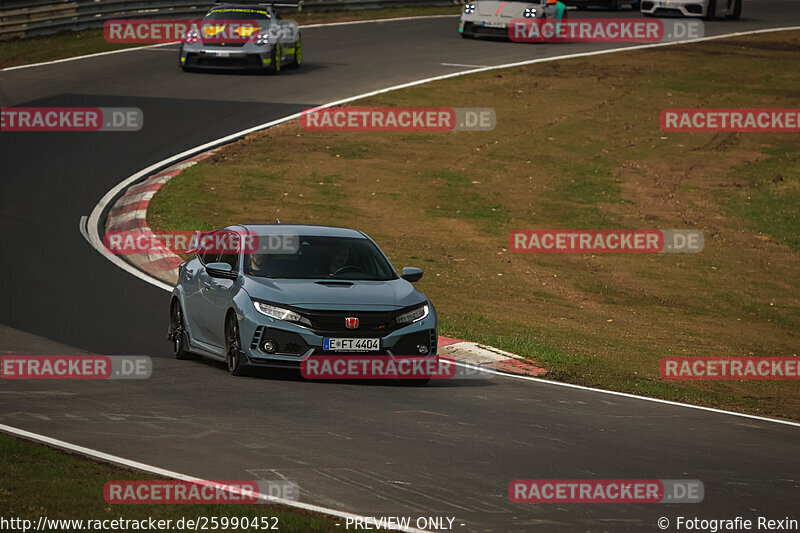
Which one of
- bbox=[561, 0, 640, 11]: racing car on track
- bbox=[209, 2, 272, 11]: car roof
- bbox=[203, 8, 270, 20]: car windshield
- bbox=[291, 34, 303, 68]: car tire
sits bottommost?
bbox=[291, 34, 303, 68]: car tire

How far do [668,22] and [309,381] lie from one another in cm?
3819

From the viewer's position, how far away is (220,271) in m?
13.3

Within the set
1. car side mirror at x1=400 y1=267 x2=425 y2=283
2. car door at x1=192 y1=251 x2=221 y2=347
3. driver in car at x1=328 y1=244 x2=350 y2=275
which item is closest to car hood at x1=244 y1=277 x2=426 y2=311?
car side mirror at x1=400 y1=267 x2=425 y2=283

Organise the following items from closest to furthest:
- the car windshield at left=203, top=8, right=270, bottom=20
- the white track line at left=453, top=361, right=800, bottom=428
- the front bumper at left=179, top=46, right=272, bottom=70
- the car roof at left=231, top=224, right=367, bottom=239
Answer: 1. the white track line at left=453, top=361, right=800, bottom=428
2. the car roof at left=231, top=224, right=367, bottom=239
3. the front bumper at left=179, top=46, right=272, bottom=70
4. the car windshield at left=203, top=8, right=270, bottom=20

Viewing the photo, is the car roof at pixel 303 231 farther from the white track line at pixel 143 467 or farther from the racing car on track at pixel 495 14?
the racing car on track at pixel 495 14

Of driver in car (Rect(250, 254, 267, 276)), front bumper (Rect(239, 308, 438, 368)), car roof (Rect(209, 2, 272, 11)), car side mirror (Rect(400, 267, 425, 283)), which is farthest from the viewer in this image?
car roof (Rect(209, 2, 272, 11))

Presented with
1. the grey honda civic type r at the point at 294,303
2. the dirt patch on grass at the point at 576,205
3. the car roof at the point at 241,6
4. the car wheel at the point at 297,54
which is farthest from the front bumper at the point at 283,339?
the car wheel at the point at 297,54

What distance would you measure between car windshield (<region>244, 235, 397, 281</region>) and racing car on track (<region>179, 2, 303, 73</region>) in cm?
2069

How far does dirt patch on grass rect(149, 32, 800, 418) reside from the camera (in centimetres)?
1765

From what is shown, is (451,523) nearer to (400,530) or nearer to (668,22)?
(400,530)

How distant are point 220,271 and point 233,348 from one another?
916 mm

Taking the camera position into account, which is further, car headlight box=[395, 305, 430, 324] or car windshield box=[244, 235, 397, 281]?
car windshield box=[244, 235, 397, 281]

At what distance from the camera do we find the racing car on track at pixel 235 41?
33.6 metres

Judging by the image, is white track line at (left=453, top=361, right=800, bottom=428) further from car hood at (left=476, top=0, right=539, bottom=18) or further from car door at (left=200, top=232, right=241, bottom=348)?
car hood at (left=476, top=0, right=539, bottom=18)
